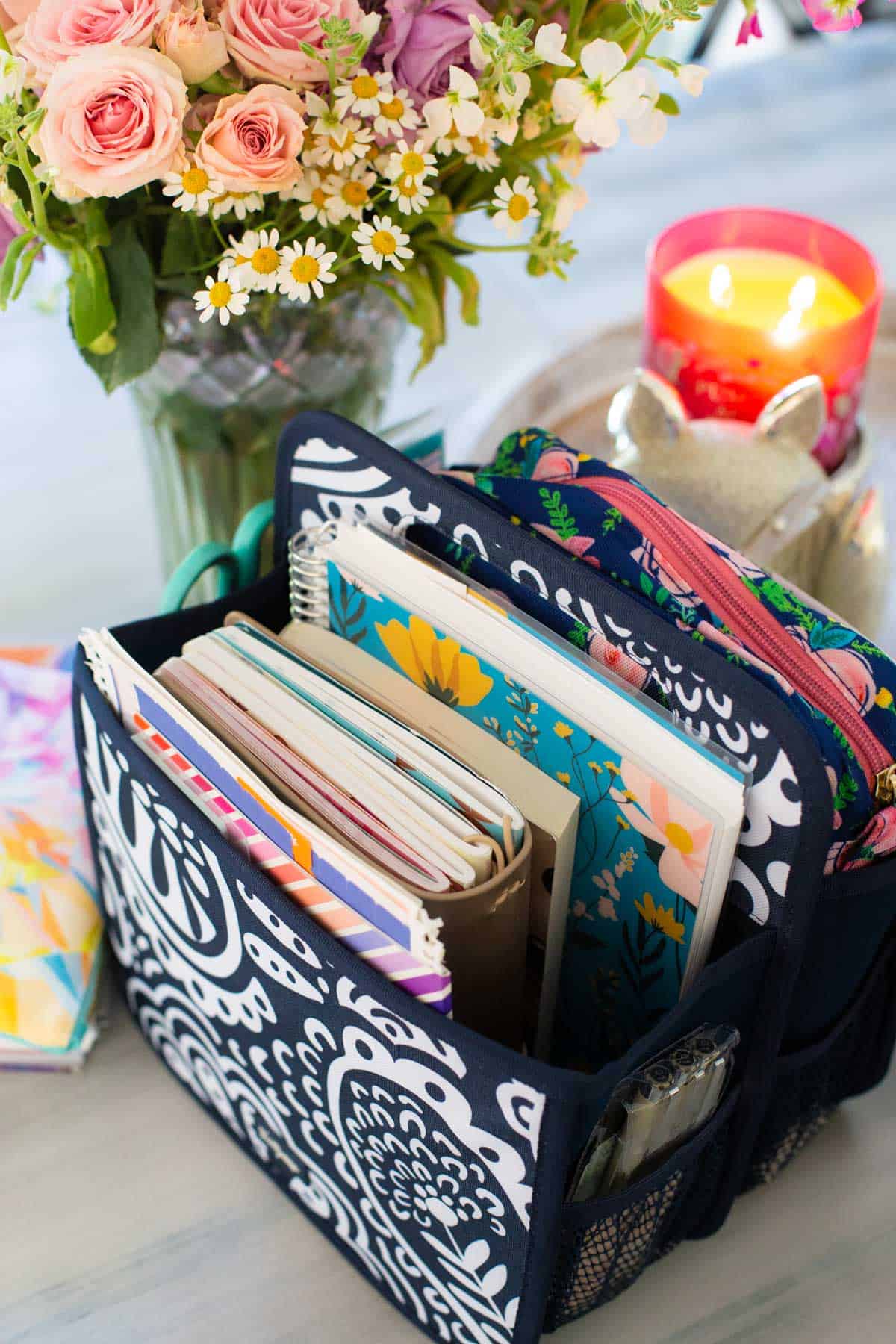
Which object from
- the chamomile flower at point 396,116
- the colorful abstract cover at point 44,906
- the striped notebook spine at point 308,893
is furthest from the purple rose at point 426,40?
the colorful abstract cover at point 44,906

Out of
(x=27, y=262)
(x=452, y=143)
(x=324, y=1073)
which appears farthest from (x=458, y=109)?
(x=324, y=1073)

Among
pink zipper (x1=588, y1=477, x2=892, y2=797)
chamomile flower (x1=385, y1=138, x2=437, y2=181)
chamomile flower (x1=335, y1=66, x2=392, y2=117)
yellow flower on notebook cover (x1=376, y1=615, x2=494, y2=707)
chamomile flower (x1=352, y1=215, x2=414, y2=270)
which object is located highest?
chamomile flower (x1=335, y1=66, x2=392, y2=117)

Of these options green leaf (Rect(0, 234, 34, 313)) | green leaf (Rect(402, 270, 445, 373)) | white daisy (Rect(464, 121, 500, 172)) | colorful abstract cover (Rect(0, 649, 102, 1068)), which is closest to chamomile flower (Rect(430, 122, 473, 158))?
white daisy (Rect(464, 121, 500, 172))

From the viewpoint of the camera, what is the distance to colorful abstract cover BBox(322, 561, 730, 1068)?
537mm

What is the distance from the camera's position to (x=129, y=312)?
26.5 inches

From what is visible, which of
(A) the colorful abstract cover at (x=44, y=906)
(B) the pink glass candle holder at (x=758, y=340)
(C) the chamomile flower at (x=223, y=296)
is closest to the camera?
(C) the chamomile flower at (x=223, y=296)

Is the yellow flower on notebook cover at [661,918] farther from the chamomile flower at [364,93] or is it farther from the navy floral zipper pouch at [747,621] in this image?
the chamomile flower at [364,93]

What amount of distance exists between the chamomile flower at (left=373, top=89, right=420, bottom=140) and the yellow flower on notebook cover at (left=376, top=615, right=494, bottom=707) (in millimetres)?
233

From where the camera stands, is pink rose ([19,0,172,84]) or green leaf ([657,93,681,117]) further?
green leaf ([657,93,681,117])

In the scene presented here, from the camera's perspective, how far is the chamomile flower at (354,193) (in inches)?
24.1

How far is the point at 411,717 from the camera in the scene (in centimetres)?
60

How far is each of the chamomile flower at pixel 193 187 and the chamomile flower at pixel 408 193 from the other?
0.29ft

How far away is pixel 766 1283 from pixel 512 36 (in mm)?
618

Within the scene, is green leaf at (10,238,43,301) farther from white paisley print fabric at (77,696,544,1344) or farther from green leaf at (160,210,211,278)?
white paisley print fabric at (77,696,544,1344)
